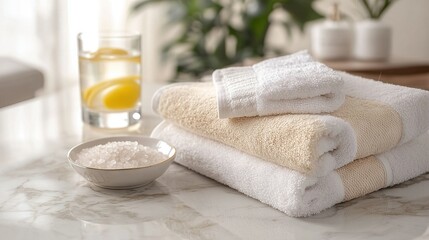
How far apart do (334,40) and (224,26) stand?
2.03 feet

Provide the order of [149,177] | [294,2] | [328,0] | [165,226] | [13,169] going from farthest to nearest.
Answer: [328,0] → [294,2] → [13,169] → [149,177] → [165,226]

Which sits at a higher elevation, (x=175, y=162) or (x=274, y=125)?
(x=274, y=125)

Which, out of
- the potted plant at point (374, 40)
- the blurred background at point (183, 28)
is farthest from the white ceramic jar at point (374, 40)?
the blurred background at point (183, 28)

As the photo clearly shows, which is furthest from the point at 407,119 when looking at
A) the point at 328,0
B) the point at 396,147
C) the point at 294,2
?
the point at 328,0

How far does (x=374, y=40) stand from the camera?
2.36 meters

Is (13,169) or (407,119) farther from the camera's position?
(13,169)

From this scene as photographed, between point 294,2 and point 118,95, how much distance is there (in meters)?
1.72

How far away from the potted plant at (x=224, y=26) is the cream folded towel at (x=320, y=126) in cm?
177

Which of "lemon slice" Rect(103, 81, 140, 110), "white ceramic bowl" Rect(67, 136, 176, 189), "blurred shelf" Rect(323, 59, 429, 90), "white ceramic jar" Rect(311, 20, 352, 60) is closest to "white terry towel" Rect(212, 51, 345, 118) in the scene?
"white ceramic bowl" Rect(67, 136, 176, 189)

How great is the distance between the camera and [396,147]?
884 mm

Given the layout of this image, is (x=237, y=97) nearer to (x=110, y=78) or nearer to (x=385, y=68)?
(x=110, y=78)

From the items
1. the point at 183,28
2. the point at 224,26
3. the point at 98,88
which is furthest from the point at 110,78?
the point at 183,28

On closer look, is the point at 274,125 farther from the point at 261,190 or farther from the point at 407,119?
the point at 407,119

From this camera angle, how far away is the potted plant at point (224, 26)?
273 centimetres
